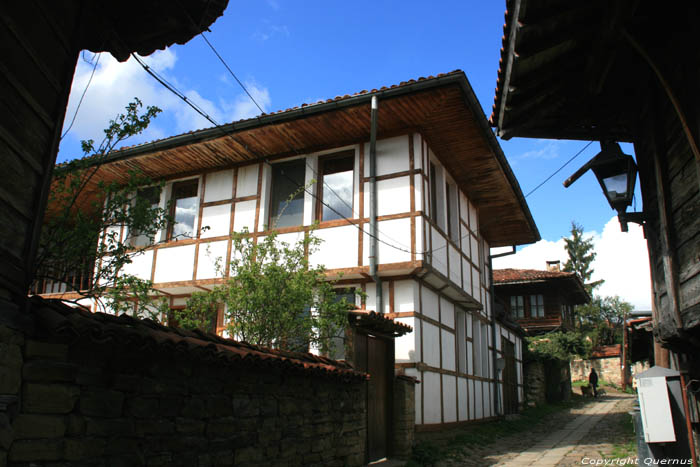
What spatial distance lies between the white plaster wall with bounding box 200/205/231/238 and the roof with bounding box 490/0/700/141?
6.91 m

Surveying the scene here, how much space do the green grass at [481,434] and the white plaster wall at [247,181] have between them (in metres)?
5.86

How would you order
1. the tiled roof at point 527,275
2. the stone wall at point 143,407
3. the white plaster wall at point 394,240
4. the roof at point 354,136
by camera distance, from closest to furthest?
the stone wall at point 143,407 → the roof at point 354,136 → the white plaster wall at point 394,240 → the tiled roof at point 527,275

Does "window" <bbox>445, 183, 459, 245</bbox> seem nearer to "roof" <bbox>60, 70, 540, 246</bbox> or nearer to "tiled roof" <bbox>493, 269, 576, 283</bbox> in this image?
"roof" <bbox>60, 70, 540, 246</bbox>

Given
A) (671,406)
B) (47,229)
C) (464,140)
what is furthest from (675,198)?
(464,140)

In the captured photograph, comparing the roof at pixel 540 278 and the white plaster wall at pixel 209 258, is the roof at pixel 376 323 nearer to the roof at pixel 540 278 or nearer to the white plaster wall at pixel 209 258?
the white plaster wall at pixel 209 258

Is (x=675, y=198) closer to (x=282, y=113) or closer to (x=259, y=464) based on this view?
(x=259, y=464)

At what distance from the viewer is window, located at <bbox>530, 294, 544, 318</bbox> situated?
1040 inches

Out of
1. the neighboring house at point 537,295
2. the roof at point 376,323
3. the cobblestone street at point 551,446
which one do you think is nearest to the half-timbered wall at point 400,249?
the cobblestone street at point 551,446

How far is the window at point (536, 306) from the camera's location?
1040 inches

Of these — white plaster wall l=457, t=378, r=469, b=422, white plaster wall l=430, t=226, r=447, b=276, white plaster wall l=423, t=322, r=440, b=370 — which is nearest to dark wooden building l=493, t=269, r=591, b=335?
white plaster wall l=457, t=378, r=469, b=422

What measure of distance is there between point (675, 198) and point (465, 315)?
8509mm

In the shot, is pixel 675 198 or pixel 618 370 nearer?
pixel 675 198

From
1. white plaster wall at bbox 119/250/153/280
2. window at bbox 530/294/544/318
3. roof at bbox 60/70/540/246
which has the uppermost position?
roof at bbox 60/70/540/246

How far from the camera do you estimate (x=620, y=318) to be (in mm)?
34406
